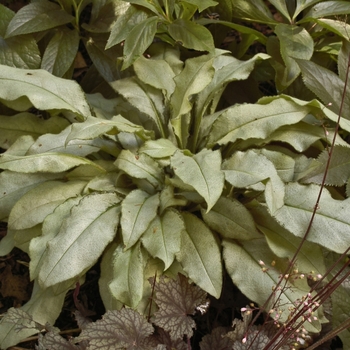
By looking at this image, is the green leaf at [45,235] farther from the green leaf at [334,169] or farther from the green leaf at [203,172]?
the green leaf at [334,169]

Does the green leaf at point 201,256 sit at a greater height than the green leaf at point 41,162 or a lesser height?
lesser

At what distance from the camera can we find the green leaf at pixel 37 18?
1.61 metres

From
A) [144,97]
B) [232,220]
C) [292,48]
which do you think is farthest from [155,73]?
[232,220]

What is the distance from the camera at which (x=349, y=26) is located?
5.18 ft

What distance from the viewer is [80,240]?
1.31m

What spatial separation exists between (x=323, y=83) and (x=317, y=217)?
0.43m

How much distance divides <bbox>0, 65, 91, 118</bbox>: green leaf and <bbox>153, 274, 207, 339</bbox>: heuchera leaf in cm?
58

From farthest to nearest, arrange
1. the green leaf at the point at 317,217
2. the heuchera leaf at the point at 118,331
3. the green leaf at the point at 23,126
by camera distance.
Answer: the green leaf at the point at 23,126, the green leaf at the point at 317,217, the heuchera leaf at the point at 118,331

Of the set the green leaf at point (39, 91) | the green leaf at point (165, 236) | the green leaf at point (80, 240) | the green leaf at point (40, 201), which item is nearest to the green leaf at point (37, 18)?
the green leaf at point (39, 91)

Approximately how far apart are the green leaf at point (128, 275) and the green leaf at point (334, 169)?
0.49 metres

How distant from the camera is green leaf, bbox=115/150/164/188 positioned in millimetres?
1405

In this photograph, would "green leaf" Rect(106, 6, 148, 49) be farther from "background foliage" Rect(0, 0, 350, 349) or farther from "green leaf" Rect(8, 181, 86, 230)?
"green leaf" Rect(8, 181, 86, 230)

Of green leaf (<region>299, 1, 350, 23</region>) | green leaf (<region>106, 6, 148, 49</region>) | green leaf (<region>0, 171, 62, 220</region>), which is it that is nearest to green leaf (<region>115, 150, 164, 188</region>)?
green leaf (<region>0, 171, 62, 220</region>)

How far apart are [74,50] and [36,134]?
1.04ft
